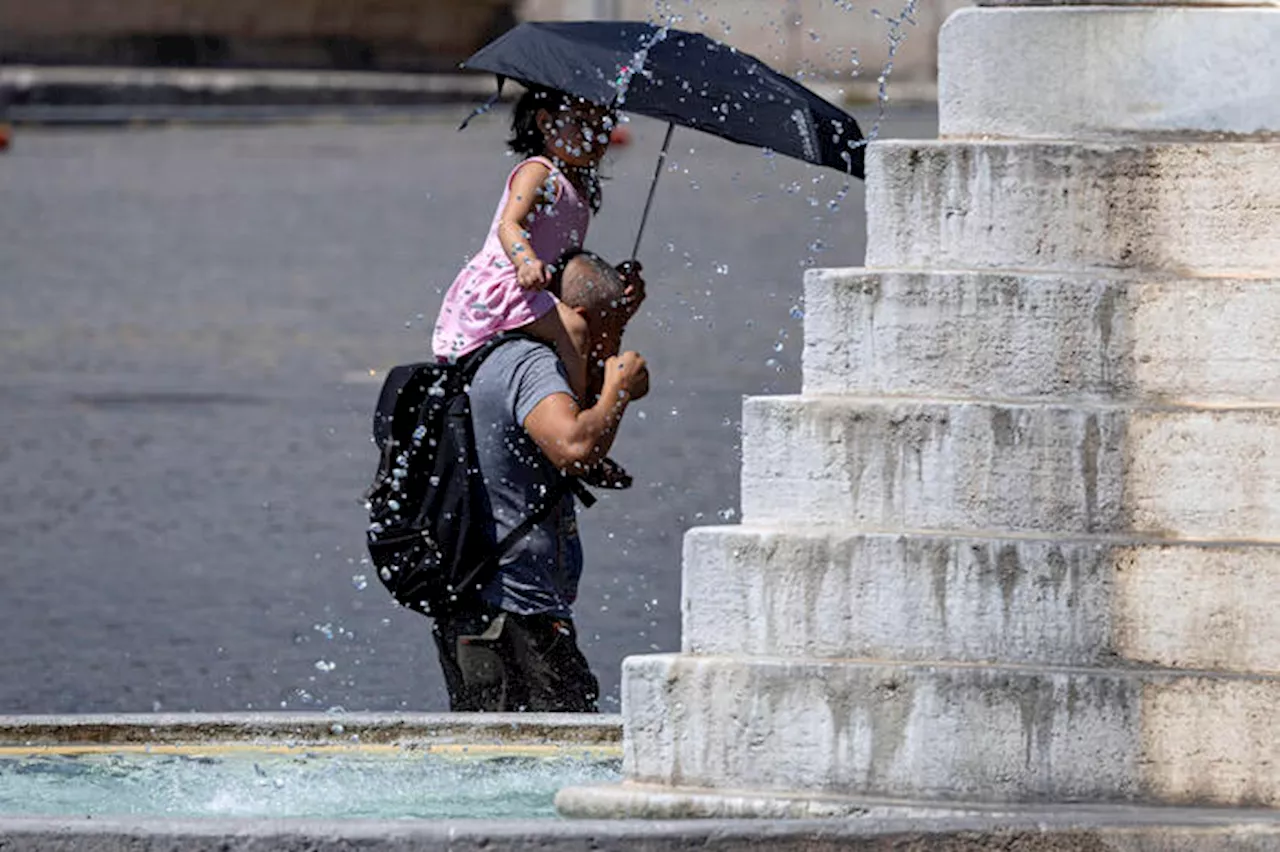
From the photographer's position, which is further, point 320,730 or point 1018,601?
point 320,730

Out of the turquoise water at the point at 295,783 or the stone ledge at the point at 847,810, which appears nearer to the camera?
the stone ledge at the point at 847,810

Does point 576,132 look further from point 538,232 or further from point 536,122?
point 538,232

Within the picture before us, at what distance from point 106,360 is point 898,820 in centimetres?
1138

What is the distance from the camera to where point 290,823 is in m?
5.04

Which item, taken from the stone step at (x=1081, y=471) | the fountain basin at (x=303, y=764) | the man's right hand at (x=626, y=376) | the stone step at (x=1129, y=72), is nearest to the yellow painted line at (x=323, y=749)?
the fountain basin at (x=303, y=764)

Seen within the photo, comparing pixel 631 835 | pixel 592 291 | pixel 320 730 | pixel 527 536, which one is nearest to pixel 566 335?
pixel 592 291

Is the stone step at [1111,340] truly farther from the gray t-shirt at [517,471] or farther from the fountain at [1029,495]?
the gray t-shirt at [517,471]

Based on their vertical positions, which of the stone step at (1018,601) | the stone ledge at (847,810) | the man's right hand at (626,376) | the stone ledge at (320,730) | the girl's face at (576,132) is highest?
the girl's face at (576,132)

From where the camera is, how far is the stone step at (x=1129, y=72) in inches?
224

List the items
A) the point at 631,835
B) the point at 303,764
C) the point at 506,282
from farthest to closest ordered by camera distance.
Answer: the point at 506,282
the point at 303,764
the point at 631,835

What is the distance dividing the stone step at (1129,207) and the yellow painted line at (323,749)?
4.02ft

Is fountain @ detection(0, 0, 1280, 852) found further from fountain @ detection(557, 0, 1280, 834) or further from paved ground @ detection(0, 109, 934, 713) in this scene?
paved ground @ detection(0, 109, 934, 713)

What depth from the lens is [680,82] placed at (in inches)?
272

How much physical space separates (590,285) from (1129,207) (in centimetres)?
144
